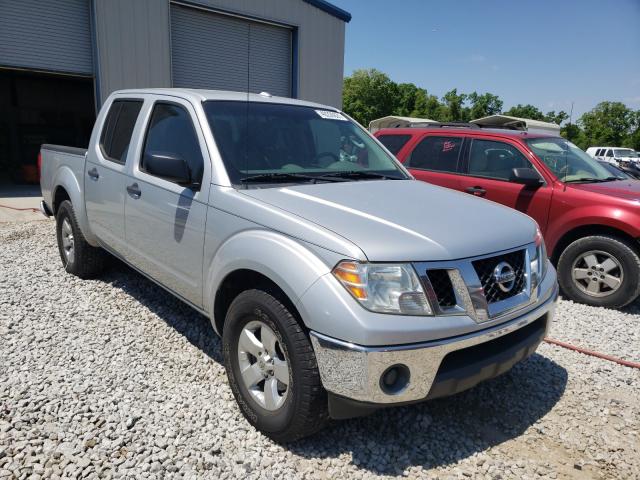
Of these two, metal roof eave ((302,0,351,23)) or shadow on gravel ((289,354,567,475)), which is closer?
shadow on gravel ((289,354,567,475))

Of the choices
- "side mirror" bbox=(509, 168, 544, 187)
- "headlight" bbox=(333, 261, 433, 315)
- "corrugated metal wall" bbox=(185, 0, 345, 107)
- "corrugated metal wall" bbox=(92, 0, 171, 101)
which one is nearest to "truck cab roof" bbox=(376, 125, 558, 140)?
"side mirror" bbox=(509, 168, 544, 187)

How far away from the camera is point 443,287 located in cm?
226

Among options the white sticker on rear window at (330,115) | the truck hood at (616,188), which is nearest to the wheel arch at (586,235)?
the truck hood at (616,188)

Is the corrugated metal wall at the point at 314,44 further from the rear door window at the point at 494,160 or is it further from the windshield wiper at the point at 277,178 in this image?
the windshield wiper at the point at 277,178

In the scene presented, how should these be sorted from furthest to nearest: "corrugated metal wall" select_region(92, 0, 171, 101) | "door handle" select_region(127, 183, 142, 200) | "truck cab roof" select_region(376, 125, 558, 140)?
1. "corrugated metal wall" select_region(92, 0, 171, 101)
2. "truck cab roof" select_region(376, 125, 558, 140)
3. "door handle" select_region(127, 183, 142, 200)

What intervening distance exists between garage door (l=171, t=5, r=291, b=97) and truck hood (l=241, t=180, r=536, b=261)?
9954mm

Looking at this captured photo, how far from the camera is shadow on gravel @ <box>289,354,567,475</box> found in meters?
2.57

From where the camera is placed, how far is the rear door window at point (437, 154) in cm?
622

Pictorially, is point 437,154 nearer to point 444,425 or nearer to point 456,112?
point 444,425

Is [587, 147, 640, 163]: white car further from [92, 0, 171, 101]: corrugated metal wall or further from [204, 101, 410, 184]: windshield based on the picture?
[204, 101, 410, 184]: windshield

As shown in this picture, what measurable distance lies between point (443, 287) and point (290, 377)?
33.8 inches

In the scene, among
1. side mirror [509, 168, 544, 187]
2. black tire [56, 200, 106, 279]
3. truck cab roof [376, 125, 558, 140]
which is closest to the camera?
black tire [56, 200, 106, 279]

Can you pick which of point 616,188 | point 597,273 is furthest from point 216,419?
point 616,188

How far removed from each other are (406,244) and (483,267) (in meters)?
0.44
